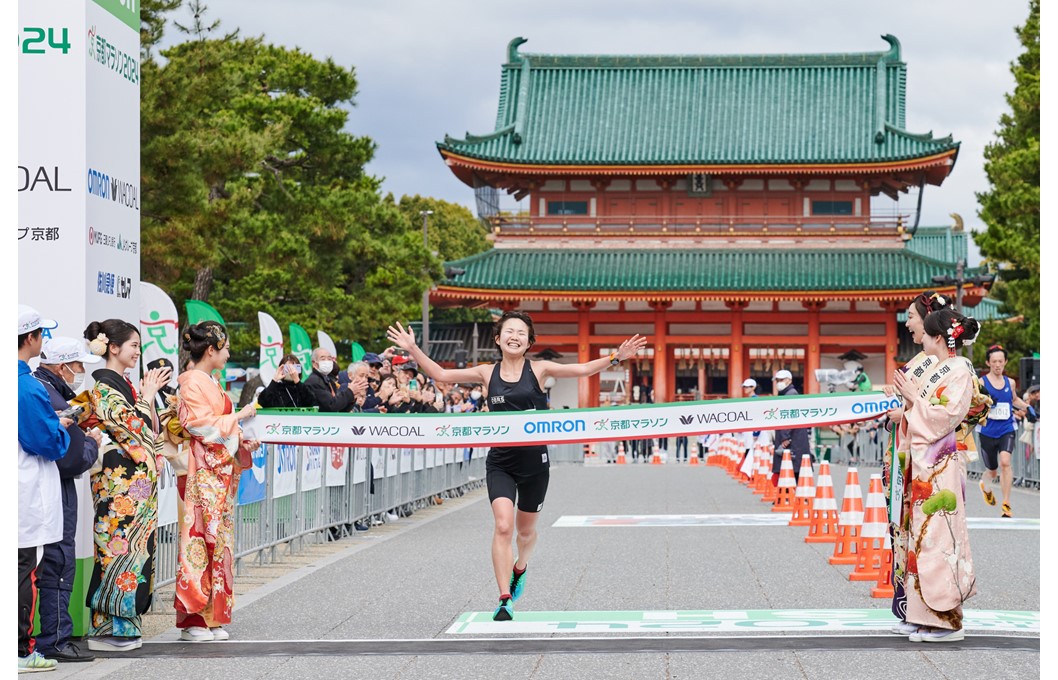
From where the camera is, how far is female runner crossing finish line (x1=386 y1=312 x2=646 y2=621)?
859 centimetres

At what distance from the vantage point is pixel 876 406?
9.13 m

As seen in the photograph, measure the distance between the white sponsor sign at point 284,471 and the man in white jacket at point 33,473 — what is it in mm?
4645

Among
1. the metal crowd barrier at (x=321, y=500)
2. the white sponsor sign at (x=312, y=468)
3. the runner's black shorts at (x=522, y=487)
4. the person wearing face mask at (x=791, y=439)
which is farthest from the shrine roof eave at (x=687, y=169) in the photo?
the runner's black shorts at (x=522, y=487)

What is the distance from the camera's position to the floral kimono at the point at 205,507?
8.02 metres

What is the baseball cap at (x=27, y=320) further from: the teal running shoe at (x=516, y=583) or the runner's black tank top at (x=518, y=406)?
the teal running shoe at (x=516, y=583)

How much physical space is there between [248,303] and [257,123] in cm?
494

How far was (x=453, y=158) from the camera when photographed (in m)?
45.4

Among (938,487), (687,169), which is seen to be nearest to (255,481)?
(938,487)

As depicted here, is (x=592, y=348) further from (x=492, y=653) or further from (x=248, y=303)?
(x=492, y=653)

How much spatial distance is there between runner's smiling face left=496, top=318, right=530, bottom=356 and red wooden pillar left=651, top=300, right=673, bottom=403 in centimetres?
3601

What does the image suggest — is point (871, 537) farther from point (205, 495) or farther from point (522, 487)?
point (205, 495)

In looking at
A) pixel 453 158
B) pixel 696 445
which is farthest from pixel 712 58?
pixel 696 445

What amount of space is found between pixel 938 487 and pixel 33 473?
5.13m

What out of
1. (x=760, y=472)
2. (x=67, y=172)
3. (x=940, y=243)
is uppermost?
(x=940, y=243)
